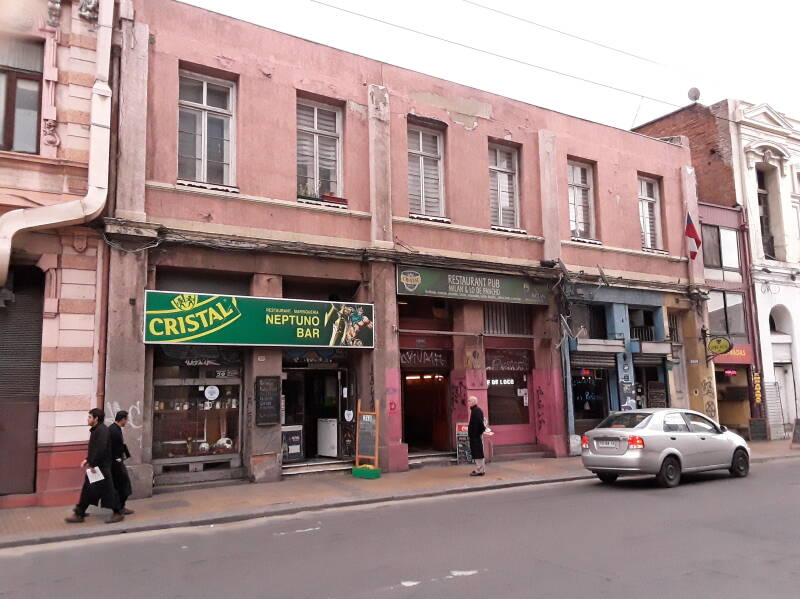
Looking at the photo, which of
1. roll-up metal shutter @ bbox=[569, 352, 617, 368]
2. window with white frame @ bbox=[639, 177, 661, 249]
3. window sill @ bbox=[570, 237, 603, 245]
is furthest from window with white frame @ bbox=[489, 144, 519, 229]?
window with white frame @ bbox=[639, 177, 661, 249]

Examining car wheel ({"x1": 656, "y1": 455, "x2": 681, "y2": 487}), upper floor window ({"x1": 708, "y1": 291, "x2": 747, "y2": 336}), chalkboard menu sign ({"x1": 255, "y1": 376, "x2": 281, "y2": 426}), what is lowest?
car wheel ({"x1": 656, "y1": 455, "x2": 681, "y2": 487})

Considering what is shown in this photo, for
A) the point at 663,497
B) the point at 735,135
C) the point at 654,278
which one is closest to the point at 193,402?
the point at 663,497

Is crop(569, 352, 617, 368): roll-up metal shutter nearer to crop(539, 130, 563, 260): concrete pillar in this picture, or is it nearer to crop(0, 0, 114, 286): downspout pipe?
crop(539, 130, 563, 260): concrete pillar

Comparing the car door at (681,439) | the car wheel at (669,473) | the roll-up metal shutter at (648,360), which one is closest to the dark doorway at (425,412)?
the car door at (681,439)

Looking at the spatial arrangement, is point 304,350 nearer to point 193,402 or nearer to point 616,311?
point 193,402

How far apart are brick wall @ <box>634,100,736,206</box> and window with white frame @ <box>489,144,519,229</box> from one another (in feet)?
32.2

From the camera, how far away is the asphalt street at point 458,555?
639 cm

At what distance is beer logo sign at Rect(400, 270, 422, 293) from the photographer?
15680 mm

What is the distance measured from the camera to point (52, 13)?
40.0ft

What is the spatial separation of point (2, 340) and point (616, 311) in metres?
15.7

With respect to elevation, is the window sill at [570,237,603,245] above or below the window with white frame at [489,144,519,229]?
below

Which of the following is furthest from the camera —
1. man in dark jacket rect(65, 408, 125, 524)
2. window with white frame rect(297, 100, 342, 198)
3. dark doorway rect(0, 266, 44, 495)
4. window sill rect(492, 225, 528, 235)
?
window sill rect(492, 225, 528, 235)

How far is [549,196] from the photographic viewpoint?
18672mm

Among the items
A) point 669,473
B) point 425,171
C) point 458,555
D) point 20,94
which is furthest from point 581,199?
point 20,94
